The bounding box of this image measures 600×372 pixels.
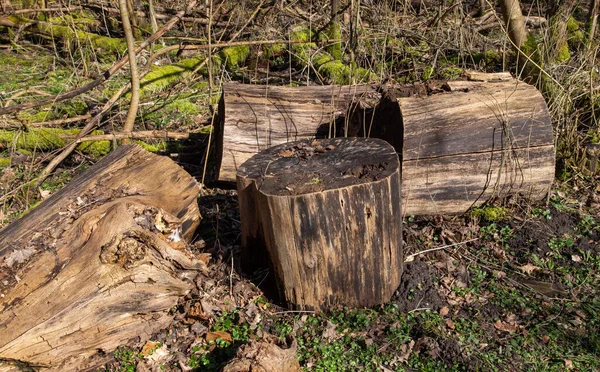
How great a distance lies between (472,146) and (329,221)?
1.72m

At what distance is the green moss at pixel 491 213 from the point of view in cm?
464

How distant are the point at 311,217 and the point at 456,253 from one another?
155 cm

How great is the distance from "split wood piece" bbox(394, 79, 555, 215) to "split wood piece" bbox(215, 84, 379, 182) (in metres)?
0.70

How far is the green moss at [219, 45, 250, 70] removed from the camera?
7.71 metres

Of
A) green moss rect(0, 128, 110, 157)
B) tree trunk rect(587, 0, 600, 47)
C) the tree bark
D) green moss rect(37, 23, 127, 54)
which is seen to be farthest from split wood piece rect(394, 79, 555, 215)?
green moss rect(37, 23, 127, 54)

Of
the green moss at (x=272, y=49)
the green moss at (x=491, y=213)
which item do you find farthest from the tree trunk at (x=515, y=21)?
the green moss at (x=272, y=49)

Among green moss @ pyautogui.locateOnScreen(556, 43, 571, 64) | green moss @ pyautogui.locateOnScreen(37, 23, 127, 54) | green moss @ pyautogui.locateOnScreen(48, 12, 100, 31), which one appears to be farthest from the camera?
green moss @ pyautogui.locateOnScreen(37, 23, 127, 54)

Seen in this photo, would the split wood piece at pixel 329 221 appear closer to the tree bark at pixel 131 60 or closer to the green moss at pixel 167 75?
the tree bark at pixel 131 60

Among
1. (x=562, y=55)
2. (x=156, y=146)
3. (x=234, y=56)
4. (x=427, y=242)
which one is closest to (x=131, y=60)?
(x=156, y=146)

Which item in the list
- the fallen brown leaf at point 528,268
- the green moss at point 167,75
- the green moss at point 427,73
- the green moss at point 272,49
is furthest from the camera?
the green moss at point 272,49

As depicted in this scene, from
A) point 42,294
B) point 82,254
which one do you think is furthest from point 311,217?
point 42,294

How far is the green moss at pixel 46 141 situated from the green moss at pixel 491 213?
3683 millimetres

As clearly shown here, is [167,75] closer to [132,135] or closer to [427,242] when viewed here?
[132,135]

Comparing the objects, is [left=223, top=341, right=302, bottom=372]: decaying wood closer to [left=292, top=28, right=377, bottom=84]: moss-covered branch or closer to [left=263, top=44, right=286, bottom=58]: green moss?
[left=292, top=28, right=377, bottom=84]: moss-covered branch
